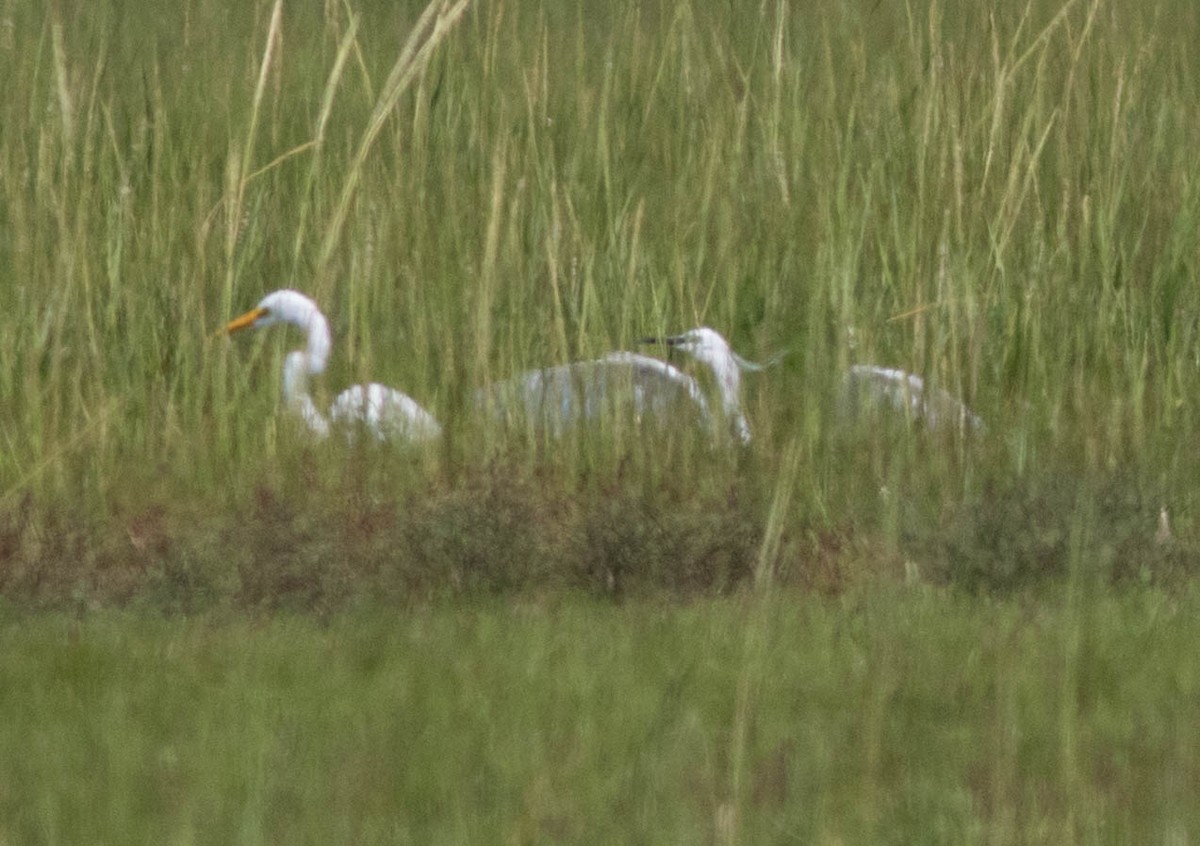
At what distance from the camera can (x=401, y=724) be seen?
3.30 metres

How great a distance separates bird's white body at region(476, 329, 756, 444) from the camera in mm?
5293

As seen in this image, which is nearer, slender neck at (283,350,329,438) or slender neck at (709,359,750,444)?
slender neck at (709,359,750,444)

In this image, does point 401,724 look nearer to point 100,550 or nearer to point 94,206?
point 100,550

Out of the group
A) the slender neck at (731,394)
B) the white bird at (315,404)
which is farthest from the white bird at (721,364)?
the white bird at (315,404)

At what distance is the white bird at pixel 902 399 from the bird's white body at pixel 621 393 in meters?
0.28

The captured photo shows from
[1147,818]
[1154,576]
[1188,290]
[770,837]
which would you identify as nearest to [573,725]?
[770,837]

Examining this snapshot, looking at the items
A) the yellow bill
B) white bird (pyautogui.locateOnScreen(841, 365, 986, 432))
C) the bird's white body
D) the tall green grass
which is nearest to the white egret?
the bird's white body

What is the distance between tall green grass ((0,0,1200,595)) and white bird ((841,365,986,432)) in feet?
0.19

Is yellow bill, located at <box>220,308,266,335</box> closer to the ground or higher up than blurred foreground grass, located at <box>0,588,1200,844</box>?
higher up

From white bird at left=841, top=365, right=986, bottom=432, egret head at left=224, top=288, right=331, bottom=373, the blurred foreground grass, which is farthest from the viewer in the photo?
egret head at left=224, top=288, right=331, bottom=373

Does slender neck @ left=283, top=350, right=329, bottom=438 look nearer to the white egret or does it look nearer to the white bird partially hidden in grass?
the white egret

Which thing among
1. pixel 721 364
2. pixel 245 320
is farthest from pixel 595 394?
pixel 245 320

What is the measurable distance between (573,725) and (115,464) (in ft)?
7.53

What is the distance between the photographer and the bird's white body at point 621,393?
5.29 metres
